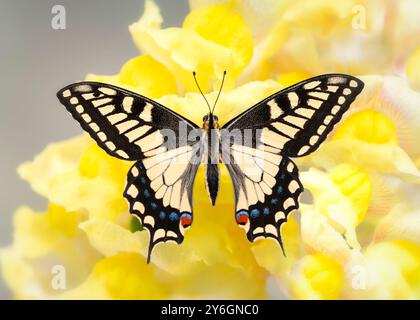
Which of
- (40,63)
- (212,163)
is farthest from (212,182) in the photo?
(40,63)

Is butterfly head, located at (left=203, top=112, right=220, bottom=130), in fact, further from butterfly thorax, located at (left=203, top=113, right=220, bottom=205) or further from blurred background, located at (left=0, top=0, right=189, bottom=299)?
blurred background, located at (left=0, top=0, right=189, bottom=299)

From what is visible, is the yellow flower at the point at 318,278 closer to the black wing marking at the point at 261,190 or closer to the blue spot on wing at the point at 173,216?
the black wing marking at the point at 261,190

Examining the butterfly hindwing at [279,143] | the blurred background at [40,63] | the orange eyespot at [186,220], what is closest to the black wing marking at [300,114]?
the butterfly hindwing at [279,143]

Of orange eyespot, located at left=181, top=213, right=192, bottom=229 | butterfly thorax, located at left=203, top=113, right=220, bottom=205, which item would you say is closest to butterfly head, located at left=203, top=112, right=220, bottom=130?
butterfly thorax, located at left=203, top=113, right=220, bottom=205

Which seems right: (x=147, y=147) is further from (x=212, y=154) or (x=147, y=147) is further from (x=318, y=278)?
(x=318, y=278)

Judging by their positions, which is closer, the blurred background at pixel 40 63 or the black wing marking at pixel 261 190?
the black wing marking at pixel 261 190

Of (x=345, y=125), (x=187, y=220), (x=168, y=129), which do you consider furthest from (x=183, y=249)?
(x=345, y=125)

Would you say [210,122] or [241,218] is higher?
[210,122]

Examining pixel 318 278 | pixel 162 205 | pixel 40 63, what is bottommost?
pixel 318 278
